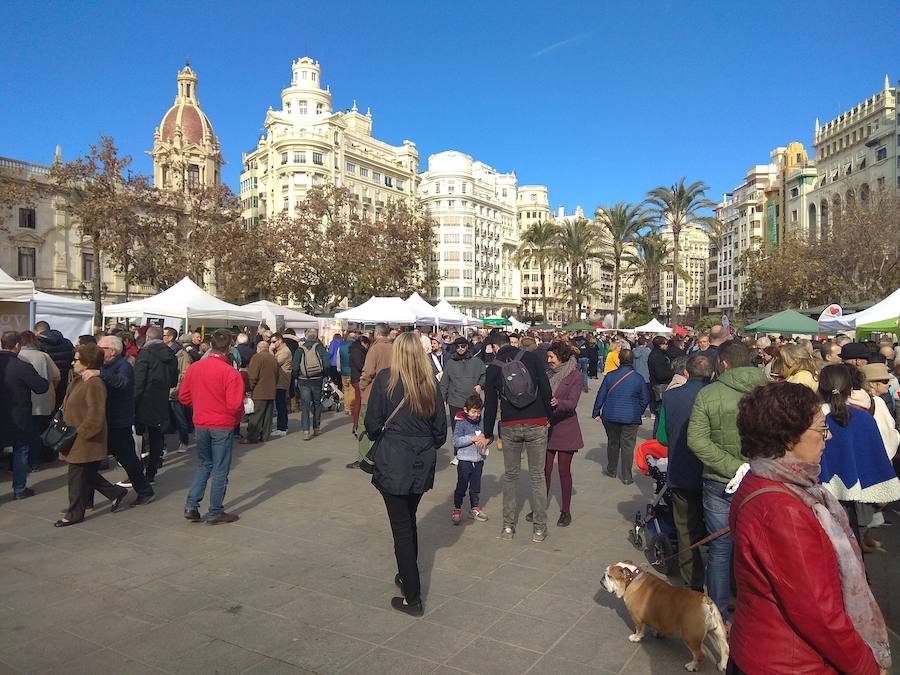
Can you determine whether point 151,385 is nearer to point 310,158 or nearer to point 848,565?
point 848,565

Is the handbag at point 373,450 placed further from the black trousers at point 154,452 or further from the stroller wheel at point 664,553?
the black trousers at point 154,452

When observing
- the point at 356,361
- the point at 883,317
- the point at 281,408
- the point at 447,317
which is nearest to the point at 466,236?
the point at 447,317

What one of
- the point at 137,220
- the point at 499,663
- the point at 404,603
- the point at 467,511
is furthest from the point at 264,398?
the point at 137,220

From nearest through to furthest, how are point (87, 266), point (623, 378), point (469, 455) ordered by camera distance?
1. point (469, 455)
2. point (623, 378)
3. point (87, 266)

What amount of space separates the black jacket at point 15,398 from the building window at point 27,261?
41980 millimetres

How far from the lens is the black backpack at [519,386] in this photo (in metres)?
5.52

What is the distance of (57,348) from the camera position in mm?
8930

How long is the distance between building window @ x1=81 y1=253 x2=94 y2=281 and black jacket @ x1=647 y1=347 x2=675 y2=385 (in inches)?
1775

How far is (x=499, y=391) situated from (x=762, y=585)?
156 inches

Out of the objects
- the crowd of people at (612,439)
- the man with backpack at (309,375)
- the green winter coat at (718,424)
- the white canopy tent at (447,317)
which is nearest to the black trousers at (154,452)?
the crowd of people at (612,439)

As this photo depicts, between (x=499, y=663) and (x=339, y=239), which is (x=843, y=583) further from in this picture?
(x=339, y=239)

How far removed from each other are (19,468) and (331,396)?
8.83 meters

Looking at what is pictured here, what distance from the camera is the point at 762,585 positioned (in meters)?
1.84

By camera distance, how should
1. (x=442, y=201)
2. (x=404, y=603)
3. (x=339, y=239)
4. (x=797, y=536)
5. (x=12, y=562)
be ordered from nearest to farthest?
(x=797, y=536) → (x=404, y=603) → (x=12, y=562) → (x=339, y=239) → (x=442, y=201)
